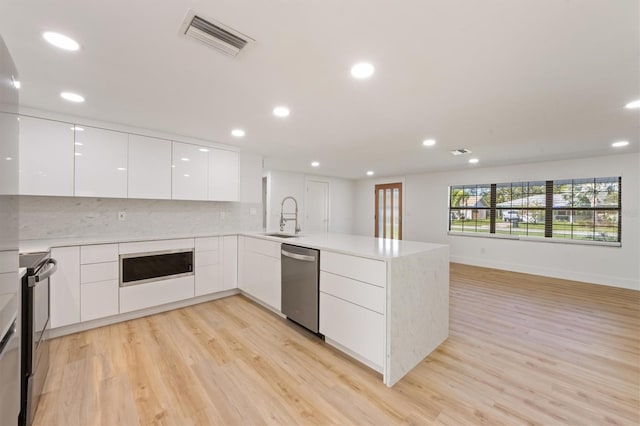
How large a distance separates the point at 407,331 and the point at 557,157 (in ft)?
15.4

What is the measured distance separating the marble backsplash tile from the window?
481 centimetres

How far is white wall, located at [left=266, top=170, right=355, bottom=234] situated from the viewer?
649 centimetres

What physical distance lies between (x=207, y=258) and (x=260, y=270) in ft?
2.49

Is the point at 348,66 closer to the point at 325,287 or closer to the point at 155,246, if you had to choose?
the point at 325,287

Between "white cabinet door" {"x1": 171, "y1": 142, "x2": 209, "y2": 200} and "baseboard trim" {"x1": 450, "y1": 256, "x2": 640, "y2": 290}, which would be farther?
"baseboard trim" {"x1": 450, "y1": 256, "x2": 640, "y2": 290}

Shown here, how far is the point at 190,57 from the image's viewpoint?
1.64 meters

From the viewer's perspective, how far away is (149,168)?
3.20 meters

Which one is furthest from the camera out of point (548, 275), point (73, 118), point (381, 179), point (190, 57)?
point (381, 179)

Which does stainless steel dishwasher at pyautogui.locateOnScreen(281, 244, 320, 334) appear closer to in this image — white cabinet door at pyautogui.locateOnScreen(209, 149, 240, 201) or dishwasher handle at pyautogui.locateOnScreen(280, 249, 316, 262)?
dishwasher handle at pyautogui.locateOnScreen(280, 249, 316, 262)

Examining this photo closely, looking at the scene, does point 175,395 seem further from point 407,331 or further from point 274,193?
point 274,193

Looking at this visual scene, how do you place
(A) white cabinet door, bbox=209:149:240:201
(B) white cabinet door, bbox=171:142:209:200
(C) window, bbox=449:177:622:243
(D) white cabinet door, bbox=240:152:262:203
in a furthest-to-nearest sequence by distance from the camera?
(C) window, bbox=449:177:622:243 → (D) white cabinet door, bbox=240:152:262:203 → (A) white cabinet door, bbox=209:149:240:201 → (B) white cabinet door, bbox=171:142:209:200

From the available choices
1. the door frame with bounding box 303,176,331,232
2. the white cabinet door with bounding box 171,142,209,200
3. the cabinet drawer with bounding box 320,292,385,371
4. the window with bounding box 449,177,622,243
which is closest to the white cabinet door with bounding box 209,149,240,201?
the white cabinet door with bounding box 171,142,209,200

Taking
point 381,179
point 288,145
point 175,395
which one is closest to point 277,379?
point 175,395

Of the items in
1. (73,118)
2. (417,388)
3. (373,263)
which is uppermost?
(73,118)
